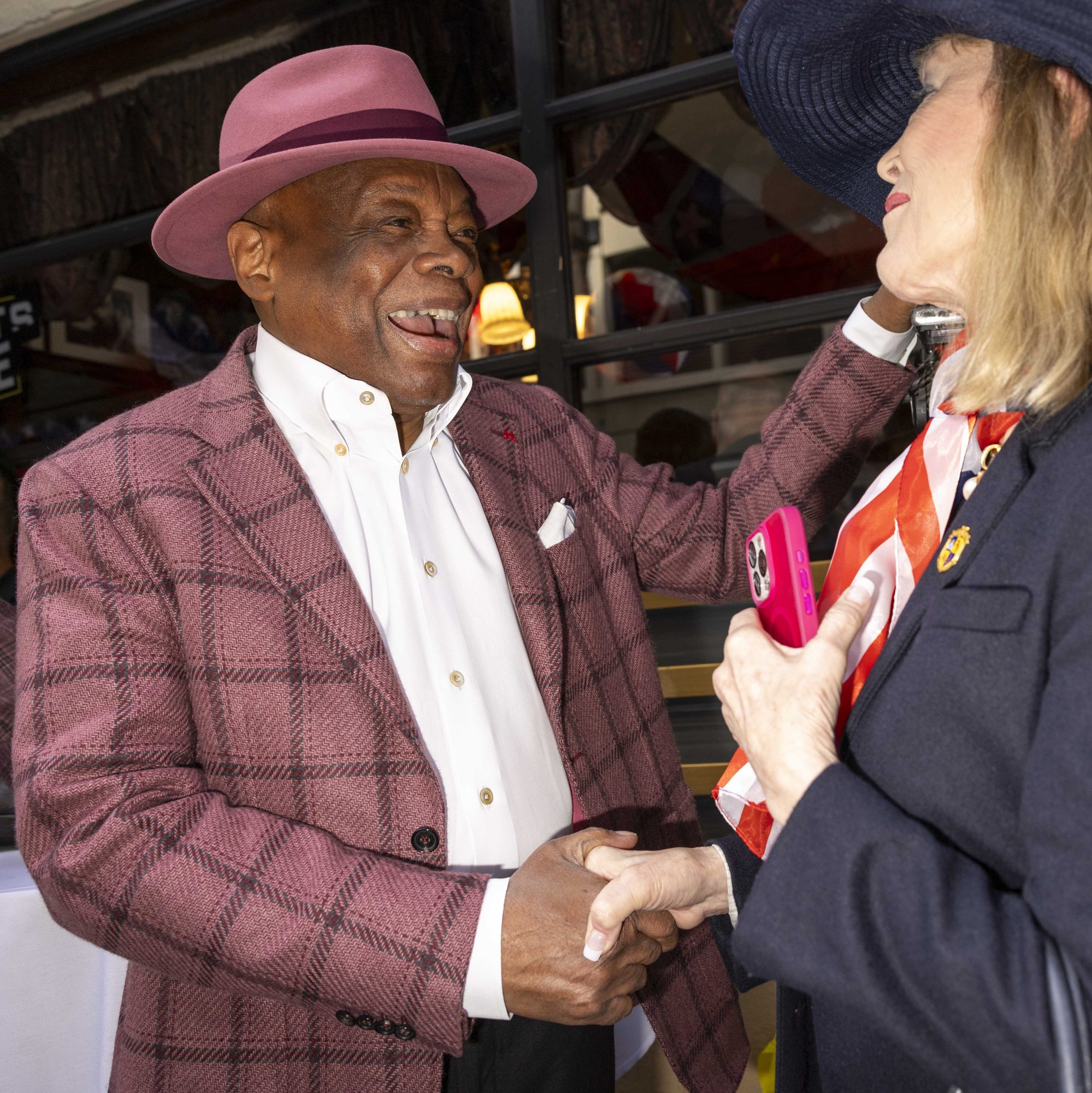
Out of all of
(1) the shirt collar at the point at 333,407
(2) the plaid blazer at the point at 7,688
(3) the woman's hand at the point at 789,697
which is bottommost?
(2) the plaid blazer at the point at 7,688

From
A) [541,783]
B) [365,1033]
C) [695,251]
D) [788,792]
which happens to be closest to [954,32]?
[788,792]

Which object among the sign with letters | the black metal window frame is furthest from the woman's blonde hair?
the sign with letters

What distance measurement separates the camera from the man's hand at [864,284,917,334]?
63.6 inches

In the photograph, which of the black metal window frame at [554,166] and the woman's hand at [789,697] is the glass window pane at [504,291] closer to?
the black metal window frame at [554,166]

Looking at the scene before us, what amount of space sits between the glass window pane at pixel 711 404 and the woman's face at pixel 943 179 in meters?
1.85

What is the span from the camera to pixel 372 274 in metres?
1.67

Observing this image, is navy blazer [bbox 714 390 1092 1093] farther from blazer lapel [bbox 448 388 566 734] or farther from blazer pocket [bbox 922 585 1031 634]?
blazer lapel [bbox 448 388 566 734]

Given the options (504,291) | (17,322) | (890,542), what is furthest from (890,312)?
(17,322)

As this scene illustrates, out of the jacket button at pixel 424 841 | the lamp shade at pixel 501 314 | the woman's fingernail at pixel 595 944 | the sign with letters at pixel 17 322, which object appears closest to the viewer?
the woman's fingernail at pixel 595 944

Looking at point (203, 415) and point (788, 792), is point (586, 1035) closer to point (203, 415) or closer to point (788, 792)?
point (788, 792)

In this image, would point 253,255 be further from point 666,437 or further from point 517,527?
point 666,437

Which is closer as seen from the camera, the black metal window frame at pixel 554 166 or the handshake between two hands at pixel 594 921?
the handshake between two hands at pixel 594 921

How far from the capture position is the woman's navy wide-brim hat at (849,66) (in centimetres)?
85

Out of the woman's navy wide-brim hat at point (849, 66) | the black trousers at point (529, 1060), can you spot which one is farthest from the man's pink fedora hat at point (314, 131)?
the black trousers at point (529, 1060)
